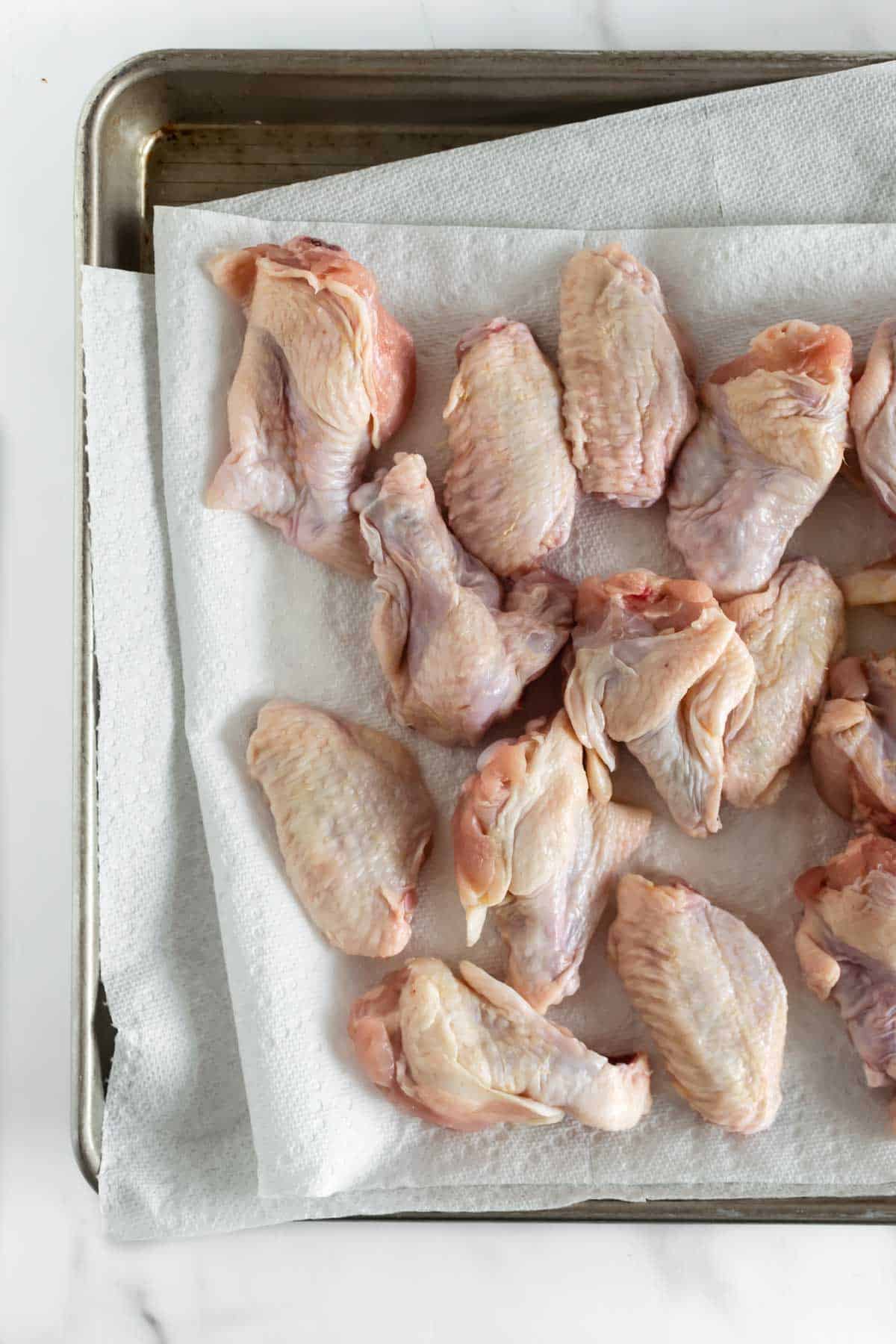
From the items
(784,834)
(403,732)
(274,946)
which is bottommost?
(274,946)

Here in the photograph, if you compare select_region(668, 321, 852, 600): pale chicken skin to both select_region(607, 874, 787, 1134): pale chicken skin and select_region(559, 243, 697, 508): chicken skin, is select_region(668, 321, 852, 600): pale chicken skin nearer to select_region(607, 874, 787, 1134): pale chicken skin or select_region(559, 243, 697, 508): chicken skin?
select_region(559, 243, 697, 508): chicken skin

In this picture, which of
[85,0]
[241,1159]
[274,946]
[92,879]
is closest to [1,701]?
[92,879]

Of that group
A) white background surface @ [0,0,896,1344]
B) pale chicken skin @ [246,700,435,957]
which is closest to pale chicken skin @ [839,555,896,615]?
pale chicken skin @ [246,700,435,957]

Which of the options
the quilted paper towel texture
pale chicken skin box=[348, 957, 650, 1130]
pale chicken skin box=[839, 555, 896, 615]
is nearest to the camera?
pale chicken skin box=[348, 957, 650, 1130]

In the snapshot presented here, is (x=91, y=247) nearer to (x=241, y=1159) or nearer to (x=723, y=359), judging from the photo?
(x=723, y=359)

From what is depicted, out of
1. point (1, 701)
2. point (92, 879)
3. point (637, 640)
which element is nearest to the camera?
point (637, 640)
